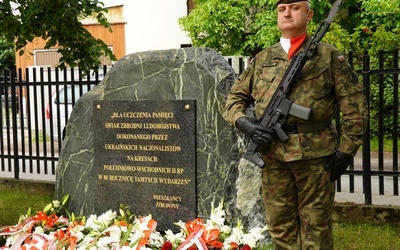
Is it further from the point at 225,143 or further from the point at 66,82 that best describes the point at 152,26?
the point at 225,143

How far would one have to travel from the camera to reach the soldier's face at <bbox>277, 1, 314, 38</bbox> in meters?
3.77

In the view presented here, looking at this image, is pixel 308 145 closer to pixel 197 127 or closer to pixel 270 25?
pixel 197 127

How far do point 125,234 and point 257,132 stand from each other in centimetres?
127

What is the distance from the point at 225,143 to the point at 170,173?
505mm

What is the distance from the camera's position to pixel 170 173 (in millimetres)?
4867

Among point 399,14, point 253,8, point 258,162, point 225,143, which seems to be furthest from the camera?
point 253,8

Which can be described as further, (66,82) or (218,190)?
(66,82)

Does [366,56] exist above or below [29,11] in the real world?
below

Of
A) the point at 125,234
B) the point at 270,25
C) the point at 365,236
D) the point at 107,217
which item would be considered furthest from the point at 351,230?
the point at 270,25

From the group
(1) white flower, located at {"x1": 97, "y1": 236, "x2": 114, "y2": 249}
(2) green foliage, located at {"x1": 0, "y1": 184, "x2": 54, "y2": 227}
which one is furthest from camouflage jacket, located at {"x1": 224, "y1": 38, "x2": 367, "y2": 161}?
(2) green foliage, located at {"x1": 0, "y1": 184, "x2": 54, "y2": 227}

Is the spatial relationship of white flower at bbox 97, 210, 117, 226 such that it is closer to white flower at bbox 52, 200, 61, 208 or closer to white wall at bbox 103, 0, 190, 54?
white flower at bbox 52, 200, 61, 208

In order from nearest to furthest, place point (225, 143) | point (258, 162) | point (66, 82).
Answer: point (258, 162) < point (225, 143) < point (66, 82)

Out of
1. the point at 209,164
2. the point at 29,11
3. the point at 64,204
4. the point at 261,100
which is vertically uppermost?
the point at 29,11

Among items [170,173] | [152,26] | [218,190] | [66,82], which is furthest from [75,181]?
[152,26]
